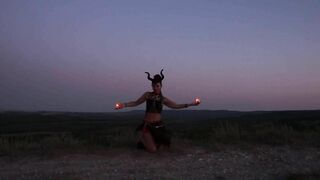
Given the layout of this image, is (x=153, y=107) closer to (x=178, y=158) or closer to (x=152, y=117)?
(x=152, y=117)

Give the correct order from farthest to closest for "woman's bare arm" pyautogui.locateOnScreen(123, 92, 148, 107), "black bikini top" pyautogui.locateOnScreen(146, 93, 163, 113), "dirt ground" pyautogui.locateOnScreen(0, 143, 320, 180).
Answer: "black bikini top" pyautogui.locateOnScreen(146, 93, 163, 113)
"woman's bare arm" pyautogui.locateOnScreen(123, 92, 148, 107)
"dirt ground" pyautogui.locateOnScreen(0, 143, 320, 180)

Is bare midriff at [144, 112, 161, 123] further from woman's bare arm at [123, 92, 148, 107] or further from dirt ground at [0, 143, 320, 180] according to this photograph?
dirt ground at [0, 143, 320, 180]

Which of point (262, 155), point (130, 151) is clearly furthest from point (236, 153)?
point (130, 151)

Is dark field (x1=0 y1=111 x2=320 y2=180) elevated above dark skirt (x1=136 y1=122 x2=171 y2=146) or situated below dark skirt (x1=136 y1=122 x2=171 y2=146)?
below

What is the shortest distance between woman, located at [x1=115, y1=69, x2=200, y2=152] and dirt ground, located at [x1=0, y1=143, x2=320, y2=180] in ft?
1.02

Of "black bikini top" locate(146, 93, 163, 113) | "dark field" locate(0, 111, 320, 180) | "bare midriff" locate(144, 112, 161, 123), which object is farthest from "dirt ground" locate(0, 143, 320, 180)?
"black bikini top" locate(146, 93, 163, 113)

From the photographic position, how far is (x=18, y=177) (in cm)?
892

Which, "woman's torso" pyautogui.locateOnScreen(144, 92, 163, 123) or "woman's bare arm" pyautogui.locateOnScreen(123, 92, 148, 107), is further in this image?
"woman's torso" pyautogui.locateOnScreen(144, 92, 163, 123)

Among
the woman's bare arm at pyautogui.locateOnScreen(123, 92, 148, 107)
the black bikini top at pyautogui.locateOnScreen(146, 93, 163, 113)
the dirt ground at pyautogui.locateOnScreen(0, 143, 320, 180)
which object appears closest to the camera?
the dirt ground at pyautogui.locateOnScreen(0, 143, 320, 180)

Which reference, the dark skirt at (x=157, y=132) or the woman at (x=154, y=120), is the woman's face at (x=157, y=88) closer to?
the woman at (x=154, y=120)

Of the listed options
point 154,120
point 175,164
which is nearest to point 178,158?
point 175,164

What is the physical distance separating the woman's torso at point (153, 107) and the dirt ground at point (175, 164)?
0.88 metres

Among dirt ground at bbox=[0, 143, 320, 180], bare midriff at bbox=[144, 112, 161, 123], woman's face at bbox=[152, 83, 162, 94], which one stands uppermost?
woman's face at bbox=[152, 83, 162, 94]

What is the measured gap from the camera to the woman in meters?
11.6
